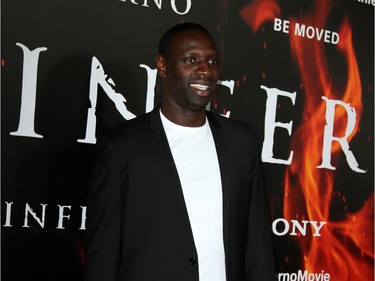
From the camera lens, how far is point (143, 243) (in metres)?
1.76

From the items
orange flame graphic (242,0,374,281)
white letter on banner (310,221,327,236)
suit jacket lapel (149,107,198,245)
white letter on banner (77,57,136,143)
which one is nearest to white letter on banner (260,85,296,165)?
orange flame graphic (242,0,374,281)

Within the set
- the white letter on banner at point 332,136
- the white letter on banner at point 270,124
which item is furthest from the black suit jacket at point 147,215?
the white letter on banner at point 332,136

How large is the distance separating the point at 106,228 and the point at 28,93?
95 cm

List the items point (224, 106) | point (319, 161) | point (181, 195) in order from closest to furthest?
point (181, 195) → point (224, 106) → point (319, 161)

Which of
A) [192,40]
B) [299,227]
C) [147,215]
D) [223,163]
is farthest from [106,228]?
[299,227]

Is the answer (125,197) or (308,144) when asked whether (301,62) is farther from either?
(125,197)

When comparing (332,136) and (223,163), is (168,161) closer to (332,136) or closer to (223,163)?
(223,163)

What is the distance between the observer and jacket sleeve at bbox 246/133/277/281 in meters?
1.89

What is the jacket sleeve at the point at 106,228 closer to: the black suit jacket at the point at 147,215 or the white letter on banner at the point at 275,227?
the black suit jacket at the point at 147,215

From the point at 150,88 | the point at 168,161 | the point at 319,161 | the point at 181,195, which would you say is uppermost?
the point at 150,88

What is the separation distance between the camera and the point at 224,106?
Result: 295 centimetres

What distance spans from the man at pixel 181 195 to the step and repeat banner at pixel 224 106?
2.40 ft

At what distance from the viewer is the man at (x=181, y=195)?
176 cm

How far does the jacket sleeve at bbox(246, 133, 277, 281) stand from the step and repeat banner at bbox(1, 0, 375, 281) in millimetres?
951
